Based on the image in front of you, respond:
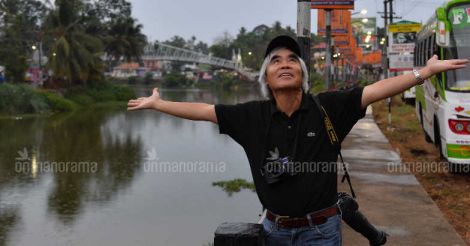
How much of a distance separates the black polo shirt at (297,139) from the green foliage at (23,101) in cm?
3146

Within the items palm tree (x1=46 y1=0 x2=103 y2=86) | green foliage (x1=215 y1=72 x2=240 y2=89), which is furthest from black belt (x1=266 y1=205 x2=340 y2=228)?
green foliage (x1=215 y1=72 x2=240 y2=89)

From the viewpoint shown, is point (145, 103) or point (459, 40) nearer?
point (145, 103)

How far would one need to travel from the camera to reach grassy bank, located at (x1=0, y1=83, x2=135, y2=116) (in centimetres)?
3272

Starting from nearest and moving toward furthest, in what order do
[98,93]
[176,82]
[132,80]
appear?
[98,93], [176,82], [132,80]

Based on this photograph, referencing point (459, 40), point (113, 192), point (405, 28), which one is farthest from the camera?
point (405, 28)

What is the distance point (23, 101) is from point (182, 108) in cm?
3228

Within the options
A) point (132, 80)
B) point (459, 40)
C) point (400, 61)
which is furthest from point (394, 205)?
point (132, 80)

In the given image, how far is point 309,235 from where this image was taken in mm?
3041

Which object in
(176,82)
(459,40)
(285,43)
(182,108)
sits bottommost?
(182,108)

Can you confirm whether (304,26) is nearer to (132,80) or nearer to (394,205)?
(394,205)

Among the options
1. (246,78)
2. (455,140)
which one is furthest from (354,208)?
Result: (246,78)

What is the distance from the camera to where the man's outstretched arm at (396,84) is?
124 inches

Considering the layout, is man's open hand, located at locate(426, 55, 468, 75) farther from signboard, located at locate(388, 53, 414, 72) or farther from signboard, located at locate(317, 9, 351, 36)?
signboard, located at locate(317, 9, 351, 36)

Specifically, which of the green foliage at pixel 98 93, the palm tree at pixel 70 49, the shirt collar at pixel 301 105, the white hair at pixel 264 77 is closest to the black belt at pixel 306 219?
the shirt collar at pixel 301 105
